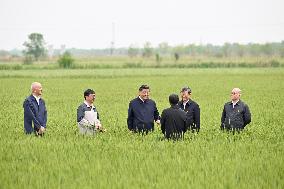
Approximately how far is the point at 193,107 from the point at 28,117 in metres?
3.72

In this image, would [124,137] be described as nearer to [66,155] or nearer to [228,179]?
[66,155]

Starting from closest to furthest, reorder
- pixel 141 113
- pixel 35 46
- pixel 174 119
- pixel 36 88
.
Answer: pixel 174 119 < pixel 36 88 < pixel 141 113 < pixel 35 46

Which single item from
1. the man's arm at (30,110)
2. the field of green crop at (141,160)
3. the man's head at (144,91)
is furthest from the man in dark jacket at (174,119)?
the man's arm at (30,110)

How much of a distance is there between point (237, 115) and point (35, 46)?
127 m

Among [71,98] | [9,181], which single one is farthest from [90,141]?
[71,98]

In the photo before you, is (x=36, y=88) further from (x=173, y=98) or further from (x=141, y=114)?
(x=173, y=98)

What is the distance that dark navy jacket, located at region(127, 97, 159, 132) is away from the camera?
12393mm

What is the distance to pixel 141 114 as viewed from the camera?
40.8 feet

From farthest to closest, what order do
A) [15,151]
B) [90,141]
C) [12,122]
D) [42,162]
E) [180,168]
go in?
1. [12,122]
2. [90,141]
3. [15,151]
4. [42,162]
5. [180,168]

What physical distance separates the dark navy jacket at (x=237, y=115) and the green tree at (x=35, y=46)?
124386 mm

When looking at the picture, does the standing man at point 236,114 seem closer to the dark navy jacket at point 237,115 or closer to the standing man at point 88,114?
the dark navy jacket at point 237,115

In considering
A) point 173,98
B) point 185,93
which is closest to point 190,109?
point 185,93

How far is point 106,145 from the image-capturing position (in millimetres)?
10977

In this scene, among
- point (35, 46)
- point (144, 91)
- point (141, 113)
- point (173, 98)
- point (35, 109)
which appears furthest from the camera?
point (35, 46)
